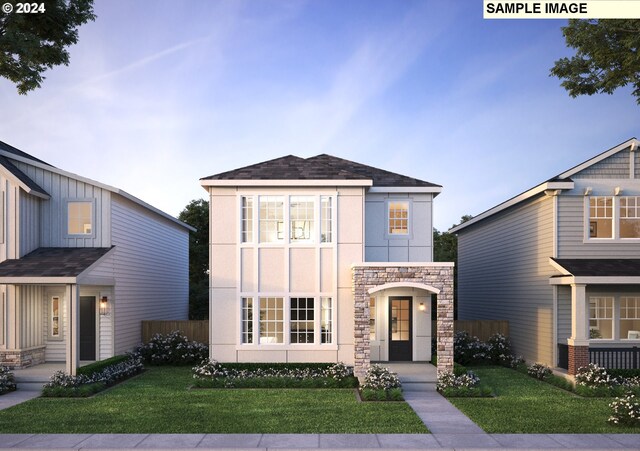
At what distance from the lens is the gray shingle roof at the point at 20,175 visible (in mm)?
16484

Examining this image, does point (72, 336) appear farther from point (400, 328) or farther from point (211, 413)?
point (400, 328)

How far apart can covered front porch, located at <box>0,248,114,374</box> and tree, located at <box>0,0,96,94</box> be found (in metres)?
5.42

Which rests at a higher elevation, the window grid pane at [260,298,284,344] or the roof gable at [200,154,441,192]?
the roof gable at [200,154,441,192]

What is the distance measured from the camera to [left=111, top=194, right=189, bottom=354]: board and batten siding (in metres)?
17.9

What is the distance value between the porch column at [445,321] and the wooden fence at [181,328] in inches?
376

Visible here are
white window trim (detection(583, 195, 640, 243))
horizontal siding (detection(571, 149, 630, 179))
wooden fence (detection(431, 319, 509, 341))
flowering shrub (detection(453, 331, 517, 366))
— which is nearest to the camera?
white window trim (detection(583, 195, 640, 243))

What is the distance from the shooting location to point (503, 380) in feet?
53.1

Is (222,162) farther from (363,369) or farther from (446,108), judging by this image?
(363,369)

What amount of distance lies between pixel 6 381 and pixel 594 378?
16.5m

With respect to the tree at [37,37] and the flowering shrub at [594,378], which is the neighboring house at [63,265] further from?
the flowering shrub at [594,378]

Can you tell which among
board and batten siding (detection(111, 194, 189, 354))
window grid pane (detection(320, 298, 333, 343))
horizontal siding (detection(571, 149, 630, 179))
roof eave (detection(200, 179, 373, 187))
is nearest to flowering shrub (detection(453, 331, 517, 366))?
window grid pane (detection(320, 298, 333, 343))

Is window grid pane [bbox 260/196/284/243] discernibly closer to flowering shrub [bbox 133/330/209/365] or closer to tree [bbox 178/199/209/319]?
flowering shrub [bbox 133/330/209/365]

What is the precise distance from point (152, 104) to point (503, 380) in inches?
690

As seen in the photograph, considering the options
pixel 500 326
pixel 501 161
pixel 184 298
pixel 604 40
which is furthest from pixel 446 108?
A: pixel 184 298
